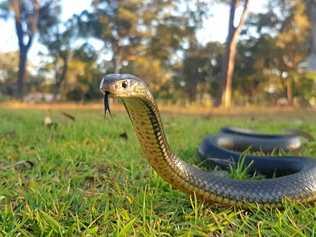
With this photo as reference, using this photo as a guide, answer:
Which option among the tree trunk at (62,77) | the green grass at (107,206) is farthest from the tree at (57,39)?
the green grass at (107,206)

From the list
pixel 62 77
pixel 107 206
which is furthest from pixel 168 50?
pixel 107 206

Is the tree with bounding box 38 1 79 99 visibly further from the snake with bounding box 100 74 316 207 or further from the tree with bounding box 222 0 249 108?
the snake with bounding box 100 74 316 207

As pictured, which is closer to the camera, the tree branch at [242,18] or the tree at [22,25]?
the tree branch at [242,18]

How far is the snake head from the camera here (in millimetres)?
1447

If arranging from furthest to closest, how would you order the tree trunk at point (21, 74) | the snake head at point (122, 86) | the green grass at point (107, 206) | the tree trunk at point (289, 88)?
the tree trunk at point (289, 88), the tree trunk at point (21, 74), the green grass at point (107, 206), the snake head at point (122, 86)

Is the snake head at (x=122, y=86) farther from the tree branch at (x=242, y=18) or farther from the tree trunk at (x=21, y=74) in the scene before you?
the tree trunk at (x=21, y=74)

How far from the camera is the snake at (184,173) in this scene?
1519mm

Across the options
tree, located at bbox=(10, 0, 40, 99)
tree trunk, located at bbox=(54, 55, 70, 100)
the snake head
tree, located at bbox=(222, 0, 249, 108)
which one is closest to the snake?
the snake head

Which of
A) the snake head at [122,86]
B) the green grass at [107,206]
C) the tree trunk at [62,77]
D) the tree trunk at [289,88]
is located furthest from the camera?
the tree trunk at [62,77]

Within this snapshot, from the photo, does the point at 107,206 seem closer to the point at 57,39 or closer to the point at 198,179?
the point at 198,179

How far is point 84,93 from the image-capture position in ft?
109

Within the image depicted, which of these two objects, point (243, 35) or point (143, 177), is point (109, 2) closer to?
point (243, 35)

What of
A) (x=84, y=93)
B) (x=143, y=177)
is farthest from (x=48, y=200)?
(x=84, y=93)

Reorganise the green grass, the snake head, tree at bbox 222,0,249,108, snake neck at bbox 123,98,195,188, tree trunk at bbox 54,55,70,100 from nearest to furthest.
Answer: the snake head < snake neck at bbox 123,98,195,188 < the green grass < tree at bbox 222,0,249,108 < tree trunk at bbox 54,55,70,100
